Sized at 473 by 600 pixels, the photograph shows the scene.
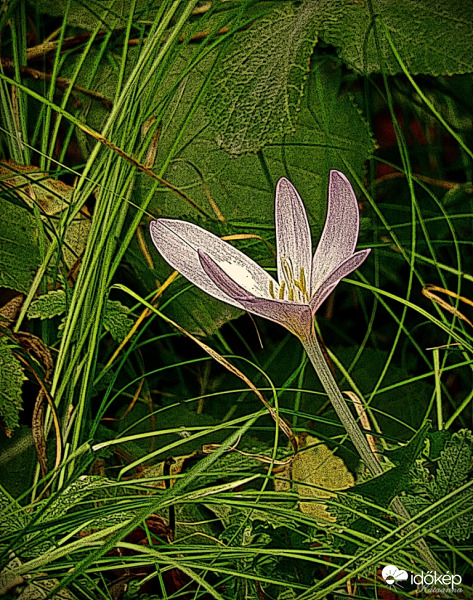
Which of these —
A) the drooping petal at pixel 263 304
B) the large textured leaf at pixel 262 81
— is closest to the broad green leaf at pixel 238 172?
the large textured leaf at pixel 262 81

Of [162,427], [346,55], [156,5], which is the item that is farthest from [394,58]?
[162,427]

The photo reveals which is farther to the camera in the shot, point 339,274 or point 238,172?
point 238,172

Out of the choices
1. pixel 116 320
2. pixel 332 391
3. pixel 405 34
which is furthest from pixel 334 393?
pixel 405 34

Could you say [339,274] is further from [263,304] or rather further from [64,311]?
[64,311]

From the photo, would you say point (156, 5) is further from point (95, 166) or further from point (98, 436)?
point (98, 436)

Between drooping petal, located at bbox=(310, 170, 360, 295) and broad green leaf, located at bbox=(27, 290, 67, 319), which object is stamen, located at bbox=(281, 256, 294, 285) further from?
broad green leaf, located at bbox=(27, 290, 67, 319)
